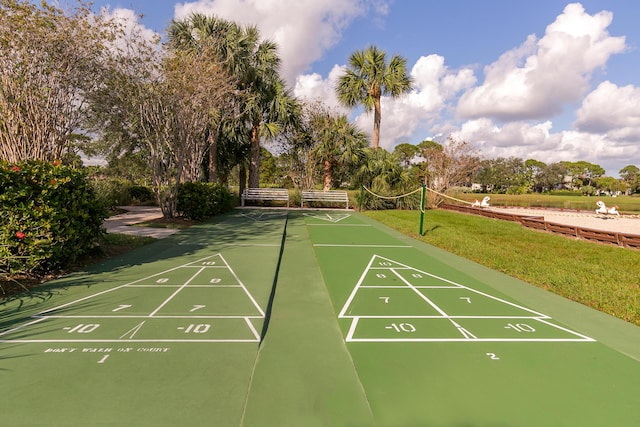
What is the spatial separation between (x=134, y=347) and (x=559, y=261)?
7.74 metres

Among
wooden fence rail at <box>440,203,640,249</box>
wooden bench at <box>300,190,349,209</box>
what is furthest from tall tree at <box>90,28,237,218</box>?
wooden fence rail at <box>440,203,640,249</box>

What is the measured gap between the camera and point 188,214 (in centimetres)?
1192

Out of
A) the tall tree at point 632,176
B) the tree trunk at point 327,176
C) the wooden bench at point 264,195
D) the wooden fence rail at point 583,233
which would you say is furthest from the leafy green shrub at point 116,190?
the tall tree at point 632,176

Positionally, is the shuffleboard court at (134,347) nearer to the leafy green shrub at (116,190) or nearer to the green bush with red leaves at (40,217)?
the green bush with red leaves at (40,217)

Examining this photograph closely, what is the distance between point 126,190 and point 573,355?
19.7 m

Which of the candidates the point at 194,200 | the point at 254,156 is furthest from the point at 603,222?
the point at 194,200

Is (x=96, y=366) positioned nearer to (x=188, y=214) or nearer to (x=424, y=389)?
(x=424, y=389)

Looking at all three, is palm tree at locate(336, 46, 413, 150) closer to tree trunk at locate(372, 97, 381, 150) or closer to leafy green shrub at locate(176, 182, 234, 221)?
tree trunk at locate(372, 97, 381, 150)

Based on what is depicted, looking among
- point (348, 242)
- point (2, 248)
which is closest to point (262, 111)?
point (348, 242)

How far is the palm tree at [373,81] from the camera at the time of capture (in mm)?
21781

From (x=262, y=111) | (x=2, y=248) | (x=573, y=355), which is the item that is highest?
(x=262, y=111)

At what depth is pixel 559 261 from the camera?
680 centimetres

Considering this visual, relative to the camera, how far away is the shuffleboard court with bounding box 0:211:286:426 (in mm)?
2131

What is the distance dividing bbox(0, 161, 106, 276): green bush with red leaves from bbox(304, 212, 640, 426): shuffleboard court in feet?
13.4
